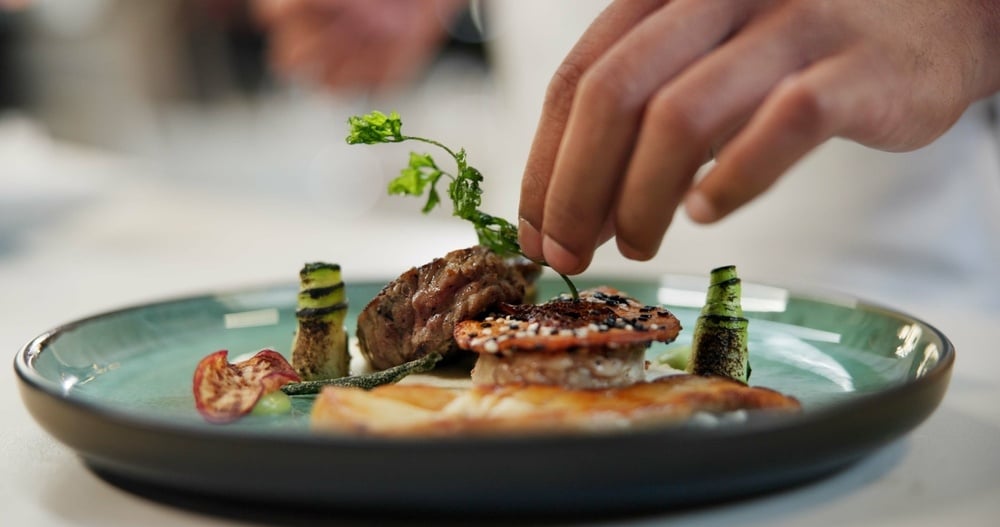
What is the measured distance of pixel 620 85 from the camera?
118 centimetres

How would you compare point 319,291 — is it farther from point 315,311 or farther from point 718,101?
point 718,101

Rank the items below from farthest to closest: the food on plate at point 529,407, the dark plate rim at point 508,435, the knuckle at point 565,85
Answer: the knuckle at point 565,85 < the food on plate at point 529,407 < the dark plate rim at point 508,435

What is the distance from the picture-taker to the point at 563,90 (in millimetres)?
1358

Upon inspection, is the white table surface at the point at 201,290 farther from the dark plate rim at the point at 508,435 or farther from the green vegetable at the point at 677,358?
the green vegetable at the point at 677,358

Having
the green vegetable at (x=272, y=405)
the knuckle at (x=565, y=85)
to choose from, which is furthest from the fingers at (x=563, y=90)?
the green vegetable at (x=272, y=405)

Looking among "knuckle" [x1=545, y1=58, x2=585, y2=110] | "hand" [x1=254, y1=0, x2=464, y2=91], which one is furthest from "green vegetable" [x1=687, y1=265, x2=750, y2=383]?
"hand" [x1=254, y1=0, x2=464, y2=91]

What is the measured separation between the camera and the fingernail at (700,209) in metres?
1.13

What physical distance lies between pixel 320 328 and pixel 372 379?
0.15 m

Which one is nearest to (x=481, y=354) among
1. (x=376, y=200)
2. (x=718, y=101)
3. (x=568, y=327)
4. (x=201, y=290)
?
(x=568, y=327)

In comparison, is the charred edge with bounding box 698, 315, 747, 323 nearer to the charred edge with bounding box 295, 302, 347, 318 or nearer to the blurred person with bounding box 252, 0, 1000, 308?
the blurred person with bounding box 252, 0, 1000, 308

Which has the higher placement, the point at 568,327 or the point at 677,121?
the point at 677,121

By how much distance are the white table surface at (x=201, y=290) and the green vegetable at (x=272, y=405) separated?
23cm

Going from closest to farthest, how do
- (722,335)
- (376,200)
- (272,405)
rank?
(272,405) → (722,335) → (376,200)

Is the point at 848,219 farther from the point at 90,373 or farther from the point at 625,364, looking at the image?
the point at 90,373
